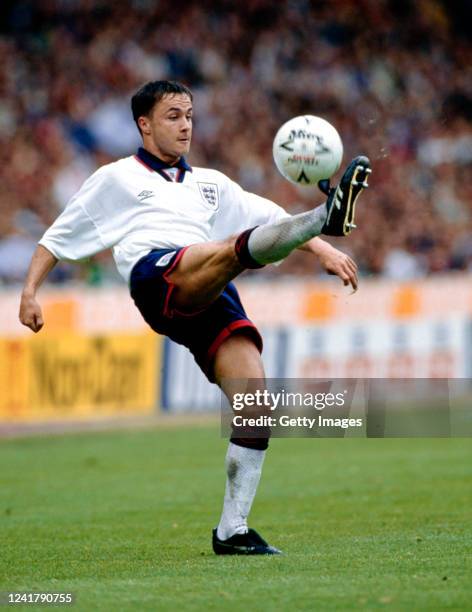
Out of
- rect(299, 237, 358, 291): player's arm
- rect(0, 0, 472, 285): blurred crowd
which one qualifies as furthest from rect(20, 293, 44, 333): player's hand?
rect(0, 0, 472, 285): blurred crowd

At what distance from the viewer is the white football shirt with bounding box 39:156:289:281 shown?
712cm

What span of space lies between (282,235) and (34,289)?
58.2 inches

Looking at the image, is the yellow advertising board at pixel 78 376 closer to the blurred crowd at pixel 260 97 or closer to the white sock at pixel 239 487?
the blurred crowd at pixel 260 97

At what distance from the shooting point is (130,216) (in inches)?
283

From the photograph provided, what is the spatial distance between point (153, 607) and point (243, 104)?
17.9m

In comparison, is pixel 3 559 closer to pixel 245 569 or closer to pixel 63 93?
pixel 245 569

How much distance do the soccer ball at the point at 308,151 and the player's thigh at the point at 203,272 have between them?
501 mm

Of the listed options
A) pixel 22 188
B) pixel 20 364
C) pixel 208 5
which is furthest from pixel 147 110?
pixel 208 5

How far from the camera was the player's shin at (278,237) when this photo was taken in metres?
6.26

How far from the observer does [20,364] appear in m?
16.3

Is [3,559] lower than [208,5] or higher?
lower

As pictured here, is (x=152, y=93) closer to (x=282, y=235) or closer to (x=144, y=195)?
(x=144, y=195)

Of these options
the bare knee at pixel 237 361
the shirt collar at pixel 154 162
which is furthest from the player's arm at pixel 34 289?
the bare knee at pixel 237 361

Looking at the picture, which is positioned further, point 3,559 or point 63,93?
point 63,93
